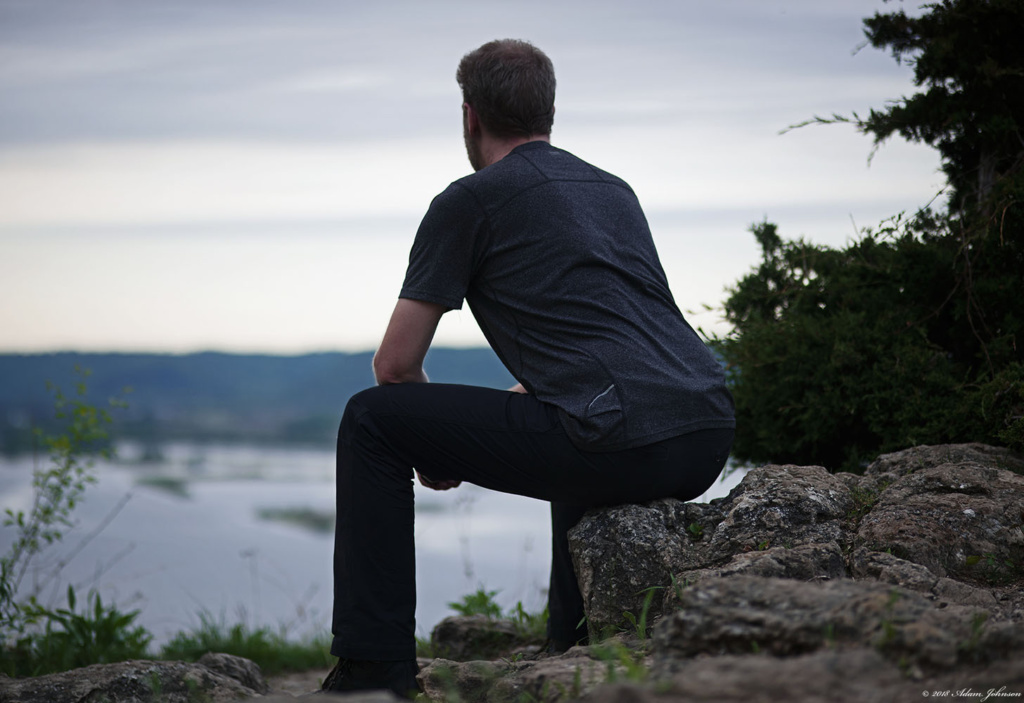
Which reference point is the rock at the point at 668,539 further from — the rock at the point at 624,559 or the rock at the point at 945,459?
the rock at the point at 945,459

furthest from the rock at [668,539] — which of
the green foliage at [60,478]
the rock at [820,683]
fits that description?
the green foliage at [60,478]

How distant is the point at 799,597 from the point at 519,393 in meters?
1.27

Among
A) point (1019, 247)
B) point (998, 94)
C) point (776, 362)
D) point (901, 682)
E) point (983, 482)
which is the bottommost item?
point (901, 682)

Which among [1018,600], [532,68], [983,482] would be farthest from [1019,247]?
[532,68]

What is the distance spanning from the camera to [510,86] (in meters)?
2.97

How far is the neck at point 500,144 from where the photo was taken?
311 centimetres

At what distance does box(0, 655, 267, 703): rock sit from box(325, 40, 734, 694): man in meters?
0.62

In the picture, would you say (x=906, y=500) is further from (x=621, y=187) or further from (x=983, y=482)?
(x=621, y=187)

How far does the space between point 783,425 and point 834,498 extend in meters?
1.44

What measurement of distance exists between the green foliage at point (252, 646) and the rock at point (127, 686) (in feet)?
5.47

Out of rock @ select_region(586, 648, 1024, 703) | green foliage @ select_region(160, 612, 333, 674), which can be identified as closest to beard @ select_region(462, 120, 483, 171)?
rock @ select_region(586, 648, 1024, 703)

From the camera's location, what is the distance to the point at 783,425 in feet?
14.5

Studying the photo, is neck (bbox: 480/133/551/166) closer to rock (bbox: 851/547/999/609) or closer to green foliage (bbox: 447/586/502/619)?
rock (bbox: 851/547/999/609)

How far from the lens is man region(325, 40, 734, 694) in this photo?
106 inches
